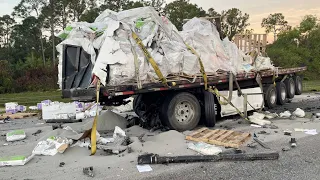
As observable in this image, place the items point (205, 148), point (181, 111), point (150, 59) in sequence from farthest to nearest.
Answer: point (181, 111) → point (150, 59) → point (205, 148)

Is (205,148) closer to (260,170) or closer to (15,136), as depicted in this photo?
(260,170)

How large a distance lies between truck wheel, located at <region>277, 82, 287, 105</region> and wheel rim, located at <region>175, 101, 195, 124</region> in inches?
241

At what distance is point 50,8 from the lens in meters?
41.7

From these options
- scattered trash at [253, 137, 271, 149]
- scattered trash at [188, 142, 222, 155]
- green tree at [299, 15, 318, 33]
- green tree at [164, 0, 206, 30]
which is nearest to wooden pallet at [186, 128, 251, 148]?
scattered trash at [253, 137, 271, 149]

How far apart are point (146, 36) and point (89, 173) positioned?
3.81 m

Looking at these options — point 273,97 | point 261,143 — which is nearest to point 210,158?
point 261,143

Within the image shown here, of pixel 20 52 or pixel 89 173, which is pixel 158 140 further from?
pixel 20 52

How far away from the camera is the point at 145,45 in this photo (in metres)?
7.88

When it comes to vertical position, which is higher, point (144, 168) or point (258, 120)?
point (258, 120)

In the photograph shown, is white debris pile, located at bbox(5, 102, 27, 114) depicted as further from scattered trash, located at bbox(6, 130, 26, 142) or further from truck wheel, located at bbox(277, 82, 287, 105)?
truck wheel, located at bbox(277, 82, 287, 105)

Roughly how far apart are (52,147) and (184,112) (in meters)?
3.29

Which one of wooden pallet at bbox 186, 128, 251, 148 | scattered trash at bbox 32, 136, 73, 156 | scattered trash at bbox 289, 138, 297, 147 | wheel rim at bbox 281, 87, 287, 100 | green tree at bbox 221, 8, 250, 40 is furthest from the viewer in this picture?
green tree at bbox 221, 8, 250, 40

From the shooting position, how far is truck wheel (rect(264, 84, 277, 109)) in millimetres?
12409

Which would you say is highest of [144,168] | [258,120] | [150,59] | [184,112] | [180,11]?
[180,11]
